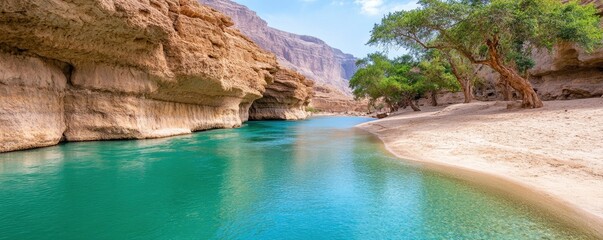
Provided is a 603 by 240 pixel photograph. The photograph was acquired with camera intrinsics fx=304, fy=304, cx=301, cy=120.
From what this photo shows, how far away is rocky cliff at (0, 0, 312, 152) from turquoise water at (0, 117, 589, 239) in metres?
2.51

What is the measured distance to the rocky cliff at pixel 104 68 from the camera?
1159cm

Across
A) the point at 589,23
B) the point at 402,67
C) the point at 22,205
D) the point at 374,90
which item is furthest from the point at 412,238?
the point at 402,67

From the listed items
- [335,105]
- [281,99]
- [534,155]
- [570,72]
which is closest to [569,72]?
[570,72]

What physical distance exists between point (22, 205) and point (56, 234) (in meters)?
2.34

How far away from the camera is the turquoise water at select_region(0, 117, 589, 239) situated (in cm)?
554

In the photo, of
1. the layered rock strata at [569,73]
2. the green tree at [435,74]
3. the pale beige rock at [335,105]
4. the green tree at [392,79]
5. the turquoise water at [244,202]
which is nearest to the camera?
the turquoise water at [244,202]

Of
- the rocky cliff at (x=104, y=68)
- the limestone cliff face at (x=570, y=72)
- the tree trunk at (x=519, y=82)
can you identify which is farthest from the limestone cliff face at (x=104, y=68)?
the limestone cliff face at (x=570, y=72)

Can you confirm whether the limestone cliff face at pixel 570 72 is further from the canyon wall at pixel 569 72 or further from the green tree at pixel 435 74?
the green tree at pixel 435 74

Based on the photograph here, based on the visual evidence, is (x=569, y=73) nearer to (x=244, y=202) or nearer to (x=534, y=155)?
(x=534, y=155)

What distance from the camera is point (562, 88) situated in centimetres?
2616

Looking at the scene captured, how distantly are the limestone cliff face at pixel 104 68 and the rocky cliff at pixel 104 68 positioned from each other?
0.04 m

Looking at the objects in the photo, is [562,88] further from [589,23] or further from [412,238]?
[412,238]

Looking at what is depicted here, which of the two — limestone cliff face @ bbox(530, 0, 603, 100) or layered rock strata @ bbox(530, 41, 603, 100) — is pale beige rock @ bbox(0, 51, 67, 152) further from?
limestone cliff face @ bbox(530, 0, 603, 100)

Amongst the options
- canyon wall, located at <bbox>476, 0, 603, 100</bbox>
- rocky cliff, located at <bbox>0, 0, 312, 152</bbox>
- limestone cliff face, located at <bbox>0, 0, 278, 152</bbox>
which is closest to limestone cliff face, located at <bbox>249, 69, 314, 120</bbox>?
limestone cliff face, located at <bbox>0, 0, 278, 152</bbox>
